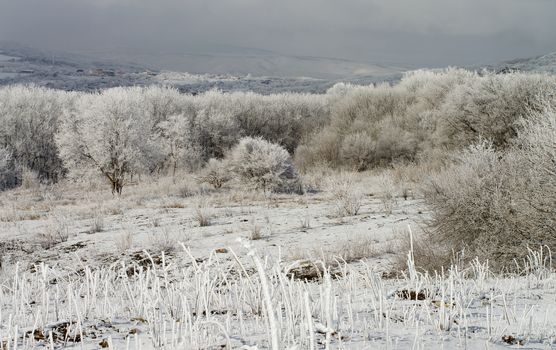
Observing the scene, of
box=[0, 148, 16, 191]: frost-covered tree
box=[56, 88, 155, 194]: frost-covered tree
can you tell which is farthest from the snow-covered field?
box=[0, 148, 16, 191]: frost-covered tree

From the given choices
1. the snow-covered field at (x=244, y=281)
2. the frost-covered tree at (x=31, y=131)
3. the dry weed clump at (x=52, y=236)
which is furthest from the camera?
the frost-covered tree at (x=31, y=131)

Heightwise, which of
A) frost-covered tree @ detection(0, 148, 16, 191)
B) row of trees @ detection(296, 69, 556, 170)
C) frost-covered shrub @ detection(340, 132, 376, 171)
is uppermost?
row of trees @ detection(296, 69, 556, 170)

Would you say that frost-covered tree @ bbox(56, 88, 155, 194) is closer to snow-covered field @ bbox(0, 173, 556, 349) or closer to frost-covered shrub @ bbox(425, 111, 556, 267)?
snow-covered field @ bbox(0, 173, 556, 349)

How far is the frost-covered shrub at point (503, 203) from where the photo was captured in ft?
21.0

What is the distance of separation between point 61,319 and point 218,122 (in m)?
42.2

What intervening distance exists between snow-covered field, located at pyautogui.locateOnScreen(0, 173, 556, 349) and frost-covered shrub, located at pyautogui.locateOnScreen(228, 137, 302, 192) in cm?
130

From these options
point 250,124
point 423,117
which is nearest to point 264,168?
point 423,117

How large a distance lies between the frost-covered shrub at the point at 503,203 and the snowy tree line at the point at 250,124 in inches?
378

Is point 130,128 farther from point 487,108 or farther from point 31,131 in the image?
point 487,108

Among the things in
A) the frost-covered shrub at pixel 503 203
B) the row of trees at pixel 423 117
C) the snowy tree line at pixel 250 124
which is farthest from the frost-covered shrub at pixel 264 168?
the frost-covered shrub at pixel 503 203

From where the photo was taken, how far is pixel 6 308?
12.7ft

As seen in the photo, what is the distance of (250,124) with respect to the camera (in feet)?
161

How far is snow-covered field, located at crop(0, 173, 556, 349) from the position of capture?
2.23m

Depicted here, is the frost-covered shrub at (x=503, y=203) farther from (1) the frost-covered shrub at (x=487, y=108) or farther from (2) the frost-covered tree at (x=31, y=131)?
(2) the frost-covered tree at (x=31, y=131)
